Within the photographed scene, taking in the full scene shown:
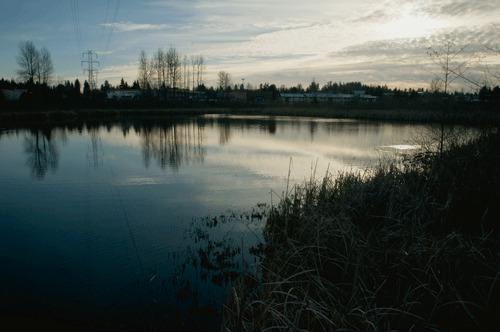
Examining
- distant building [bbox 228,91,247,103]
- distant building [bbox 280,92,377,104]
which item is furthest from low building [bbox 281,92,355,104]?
distant building [bbox 228,91,247,103]

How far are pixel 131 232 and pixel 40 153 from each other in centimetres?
1821

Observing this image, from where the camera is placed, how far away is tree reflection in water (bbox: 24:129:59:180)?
63.7 feet

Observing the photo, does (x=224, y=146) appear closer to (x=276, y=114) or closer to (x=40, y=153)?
(x=40, y=153)

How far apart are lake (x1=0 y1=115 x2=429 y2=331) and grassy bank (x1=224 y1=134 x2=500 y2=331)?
3.80 feet

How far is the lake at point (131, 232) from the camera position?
21.3ft

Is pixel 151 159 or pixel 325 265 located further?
pixel 151 159

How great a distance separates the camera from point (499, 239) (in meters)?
5.73

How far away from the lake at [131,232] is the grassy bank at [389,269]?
1.16 m

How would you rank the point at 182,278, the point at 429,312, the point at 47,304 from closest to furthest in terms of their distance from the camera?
the point at 429,312
the point at 47,304
the point at 182,278

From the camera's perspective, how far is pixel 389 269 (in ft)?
19.2

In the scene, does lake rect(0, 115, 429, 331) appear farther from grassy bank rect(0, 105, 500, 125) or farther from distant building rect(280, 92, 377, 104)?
distant building rect(280, 92, 377, 104)

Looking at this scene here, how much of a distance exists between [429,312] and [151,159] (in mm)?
20097

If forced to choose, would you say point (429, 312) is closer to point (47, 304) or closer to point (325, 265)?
point (325, 265)

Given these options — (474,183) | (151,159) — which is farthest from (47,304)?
(151,159)
